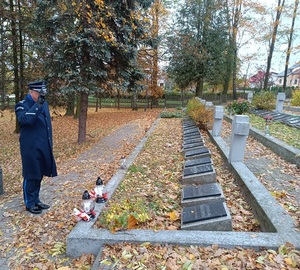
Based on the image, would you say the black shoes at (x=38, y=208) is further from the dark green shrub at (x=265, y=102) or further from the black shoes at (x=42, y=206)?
the dark green shrub at (x=265, y=102)

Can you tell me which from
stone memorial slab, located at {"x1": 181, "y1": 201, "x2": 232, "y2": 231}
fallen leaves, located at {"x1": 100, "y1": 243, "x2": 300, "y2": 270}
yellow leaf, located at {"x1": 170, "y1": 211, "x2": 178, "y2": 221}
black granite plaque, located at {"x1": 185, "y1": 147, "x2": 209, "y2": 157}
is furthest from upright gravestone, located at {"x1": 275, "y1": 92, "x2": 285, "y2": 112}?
fallen leaves, located at {"x1": 100, "y1": 243, "x2": 300, "y2": 270}

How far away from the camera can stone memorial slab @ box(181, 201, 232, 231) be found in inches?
103

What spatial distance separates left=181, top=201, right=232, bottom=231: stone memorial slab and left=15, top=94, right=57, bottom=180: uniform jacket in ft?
6.56

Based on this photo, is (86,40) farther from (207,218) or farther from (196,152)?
(207,218)

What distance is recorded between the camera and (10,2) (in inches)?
393

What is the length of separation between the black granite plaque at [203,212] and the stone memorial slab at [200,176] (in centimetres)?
99

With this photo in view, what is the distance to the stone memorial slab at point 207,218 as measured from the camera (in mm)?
2623

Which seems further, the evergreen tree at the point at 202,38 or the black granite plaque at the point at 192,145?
the evergreen tree at the point at 202,38

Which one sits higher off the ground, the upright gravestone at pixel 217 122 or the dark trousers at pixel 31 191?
the upright gravestone at pixel 217 122

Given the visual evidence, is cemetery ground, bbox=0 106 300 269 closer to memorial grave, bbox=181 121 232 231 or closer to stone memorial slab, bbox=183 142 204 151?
memorial grave, bbox=181 121 232 231

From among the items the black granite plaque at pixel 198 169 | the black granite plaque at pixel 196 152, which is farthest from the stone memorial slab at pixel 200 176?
the black granite plaque at pixel 196 152

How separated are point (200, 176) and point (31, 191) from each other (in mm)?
2623

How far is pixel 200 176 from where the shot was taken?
405 centimetres

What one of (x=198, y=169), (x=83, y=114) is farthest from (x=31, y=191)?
(x=83, y=114)
